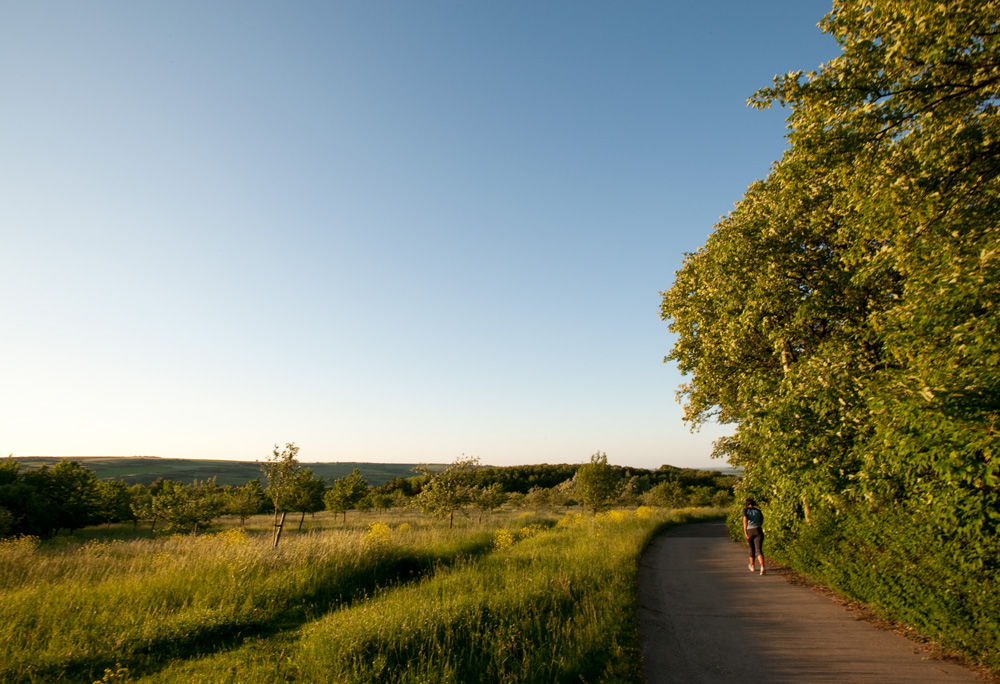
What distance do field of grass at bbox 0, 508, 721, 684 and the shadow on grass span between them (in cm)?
3

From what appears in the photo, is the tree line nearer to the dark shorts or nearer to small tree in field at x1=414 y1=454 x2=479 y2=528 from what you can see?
small tree in field at x1=414 y1=454 x2=479 y2=528

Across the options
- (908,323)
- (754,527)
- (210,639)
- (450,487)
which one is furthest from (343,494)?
(908,323)

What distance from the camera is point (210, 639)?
331 inches

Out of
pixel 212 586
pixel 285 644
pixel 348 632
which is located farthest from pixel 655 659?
pixel 212 586

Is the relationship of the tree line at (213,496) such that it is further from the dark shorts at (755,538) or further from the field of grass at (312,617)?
the dark shorts at (755,538)

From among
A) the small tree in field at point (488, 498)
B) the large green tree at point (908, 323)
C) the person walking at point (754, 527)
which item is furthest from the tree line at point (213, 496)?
the large green tree at point (908, 323)

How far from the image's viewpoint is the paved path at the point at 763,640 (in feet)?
19.2

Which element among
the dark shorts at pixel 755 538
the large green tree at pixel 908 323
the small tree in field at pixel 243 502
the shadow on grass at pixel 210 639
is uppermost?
the large green tree at pixel 908 323

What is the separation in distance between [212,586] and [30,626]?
3079 millimetres

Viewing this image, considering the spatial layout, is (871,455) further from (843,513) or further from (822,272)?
(822,272)

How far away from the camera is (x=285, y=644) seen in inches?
295

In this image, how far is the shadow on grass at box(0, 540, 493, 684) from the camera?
22.4 ft

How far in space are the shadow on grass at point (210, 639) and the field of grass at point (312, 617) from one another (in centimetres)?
3

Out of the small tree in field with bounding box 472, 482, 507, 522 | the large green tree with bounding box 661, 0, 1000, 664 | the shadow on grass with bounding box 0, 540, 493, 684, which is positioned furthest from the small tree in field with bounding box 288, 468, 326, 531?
the large green tree with bounding box 661, 0, 1000, 664
